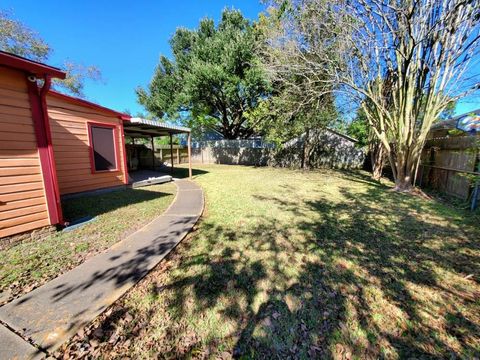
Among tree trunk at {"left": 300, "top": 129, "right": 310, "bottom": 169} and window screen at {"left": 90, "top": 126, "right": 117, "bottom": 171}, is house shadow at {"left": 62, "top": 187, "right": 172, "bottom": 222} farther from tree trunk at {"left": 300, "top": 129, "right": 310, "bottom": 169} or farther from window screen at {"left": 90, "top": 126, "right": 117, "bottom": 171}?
tree trunk at {"left": 300, "top": 129, "right": 310, "bottom": 169}

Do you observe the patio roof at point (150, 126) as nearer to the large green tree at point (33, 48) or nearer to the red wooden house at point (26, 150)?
the red wooden house at point (26, 150)

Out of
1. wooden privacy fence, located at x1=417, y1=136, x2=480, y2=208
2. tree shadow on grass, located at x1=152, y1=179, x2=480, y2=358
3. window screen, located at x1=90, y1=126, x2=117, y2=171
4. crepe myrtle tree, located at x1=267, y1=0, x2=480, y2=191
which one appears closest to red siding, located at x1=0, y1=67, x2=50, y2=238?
tree shadow on grass, located at x1=152, y1=179, x2=480, y2=358

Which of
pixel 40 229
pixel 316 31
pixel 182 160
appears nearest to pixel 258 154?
pixel 182 160

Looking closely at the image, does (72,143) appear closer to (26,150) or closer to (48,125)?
(48,125)

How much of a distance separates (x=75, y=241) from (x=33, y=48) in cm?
1671

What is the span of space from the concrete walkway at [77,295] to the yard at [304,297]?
5.7 inches

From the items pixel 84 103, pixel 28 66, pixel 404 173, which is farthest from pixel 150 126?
pixel 404 173

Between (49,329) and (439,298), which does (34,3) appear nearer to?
(49,329)

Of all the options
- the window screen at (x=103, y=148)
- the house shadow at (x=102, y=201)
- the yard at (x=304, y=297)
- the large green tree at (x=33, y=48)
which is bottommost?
the yard at (x=304, y=297)

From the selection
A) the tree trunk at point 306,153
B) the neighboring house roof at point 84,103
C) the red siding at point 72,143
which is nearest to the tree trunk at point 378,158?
the tree trunk at point 306,153

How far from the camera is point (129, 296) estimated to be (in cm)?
217

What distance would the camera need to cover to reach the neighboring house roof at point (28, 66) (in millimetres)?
2873

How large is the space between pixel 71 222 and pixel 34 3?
1036 cm

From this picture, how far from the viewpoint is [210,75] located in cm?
1215
